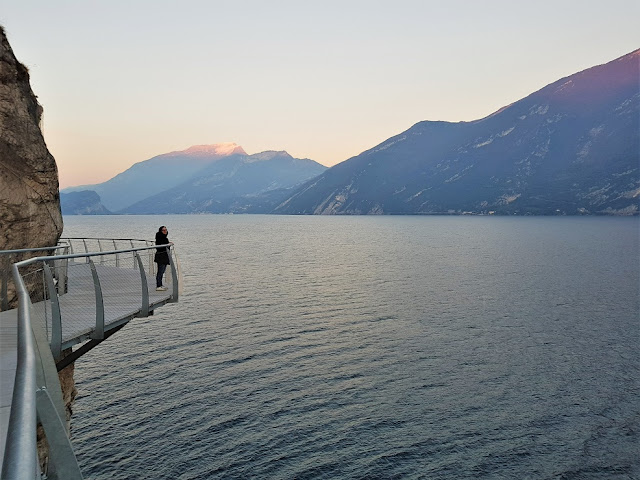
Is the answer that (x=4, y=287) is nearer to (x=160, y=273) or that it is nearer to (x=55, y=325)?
(x=55, y=325)

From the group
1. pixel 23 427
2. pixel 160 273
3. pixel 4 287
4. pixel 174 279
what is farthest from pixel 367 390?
pixel 23 427

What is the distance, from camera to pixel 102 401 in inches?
754

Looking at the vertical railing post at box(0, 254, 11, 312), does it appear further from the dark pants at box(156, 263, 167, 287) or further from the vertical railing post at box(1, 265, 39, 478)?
the vertical railing post at box(1, 265, 39, 478)

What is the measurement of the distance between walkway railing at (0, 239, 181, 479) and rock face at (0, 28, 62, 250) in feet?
5.76

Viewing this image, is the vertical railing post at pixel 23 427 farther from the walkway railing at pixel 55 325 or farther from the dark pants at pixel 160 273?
→ the dark pants at pixel 160 273

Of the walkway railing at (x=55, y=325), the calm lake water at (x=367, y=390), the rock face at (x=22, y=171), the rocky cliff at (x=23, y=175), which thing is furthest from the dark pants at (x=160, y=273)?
the calm lake water at (x=367, y=390)

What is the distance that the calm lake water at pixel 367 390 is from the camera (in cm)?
1502

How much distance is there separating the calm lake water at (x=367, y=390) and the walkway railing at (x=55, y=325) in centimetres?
547

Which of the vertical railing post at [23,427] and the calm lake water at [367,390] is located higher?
the vertical railing post at [23,427]

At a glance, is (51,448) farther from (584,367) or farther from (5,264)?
(584,367)

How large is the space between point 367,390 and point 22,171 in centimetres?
1513

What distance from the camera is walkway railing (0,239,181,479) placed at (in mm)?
1928

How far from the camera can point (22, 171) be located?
46.0 ft

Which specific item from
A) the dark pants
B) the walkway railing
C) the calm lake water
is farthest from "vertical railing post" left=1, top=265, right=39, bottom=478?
the calm lake water
